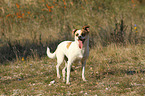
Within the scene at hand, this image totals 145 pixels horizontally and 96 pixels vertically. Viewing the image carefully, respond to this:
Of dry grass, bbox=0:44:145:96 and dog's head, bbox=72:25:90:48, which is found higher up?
dog's head, bbox=72:25:90:48

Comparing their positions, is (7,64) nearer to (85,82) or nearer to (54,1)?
(85,82)

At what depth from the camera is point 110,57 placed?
680cm

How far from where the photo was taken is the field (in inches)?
178

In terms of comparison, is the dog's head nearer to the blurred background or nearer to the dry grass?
the dry grass

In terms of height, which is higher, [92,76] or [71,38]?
[71,38]

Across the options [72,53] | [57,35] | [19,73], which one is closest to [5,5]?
[57,35]

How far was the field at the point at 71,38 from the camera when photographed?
14.8ft

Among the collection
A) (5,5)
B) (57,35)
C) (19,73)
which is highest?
(5,5)

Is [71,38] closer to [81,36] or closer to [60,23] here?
[60,23]

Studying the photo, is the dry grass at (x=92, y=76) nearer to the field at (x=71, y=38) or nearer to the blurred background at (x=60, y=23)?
the field at (x=71, y=38)

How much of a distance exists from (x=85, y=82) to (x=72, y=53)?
29.3 inches

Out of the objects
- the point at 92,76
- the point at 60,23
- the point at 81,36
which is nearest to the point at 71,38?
the point at 60,23

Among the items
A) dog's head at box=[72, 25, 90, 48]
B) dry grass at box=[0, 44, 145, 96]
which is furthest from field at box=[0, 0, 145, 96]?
dog's head at box=[72, 25, 90, 48]

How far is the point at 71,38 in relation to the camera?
345 inches
